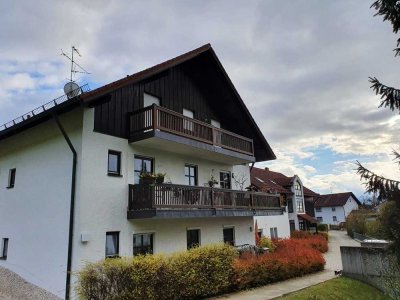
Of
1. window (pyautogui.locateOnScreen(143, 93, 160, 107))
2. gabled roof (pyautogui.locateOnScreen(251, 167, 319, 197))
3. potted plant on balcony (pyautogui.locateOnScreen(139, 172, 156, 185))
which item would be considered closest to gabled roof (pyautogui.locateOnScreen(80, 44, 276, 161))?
window (pyautogui.locateOnScreen(143, 93, 160, 107))

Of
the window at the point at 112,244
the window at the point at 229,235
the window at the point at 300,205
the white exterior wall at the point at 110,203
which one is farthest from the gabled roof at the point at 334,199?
the window at the point at 112,244

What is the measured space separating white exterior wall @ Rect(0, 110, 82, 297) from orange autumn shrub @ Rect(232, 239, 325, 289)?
648 centimetres

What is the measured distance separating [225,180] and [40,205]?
1051 cm

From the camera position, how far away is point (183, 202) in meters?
14.2

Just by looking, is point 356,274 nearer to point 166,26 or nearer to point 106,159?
point 106,159

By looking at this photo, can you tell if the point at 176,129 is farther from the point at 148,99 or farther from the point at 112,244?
the point at 112,244

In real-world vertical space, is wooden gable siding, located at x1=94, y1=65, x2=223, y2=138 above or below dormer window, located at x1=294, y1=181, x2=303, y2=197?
above

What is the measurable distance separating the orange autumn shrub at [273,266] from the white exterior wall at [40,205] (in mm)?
6477

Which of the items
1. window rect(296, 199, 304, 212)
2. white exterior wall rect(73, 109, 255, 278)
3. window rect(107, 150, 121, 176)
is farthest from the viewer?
window rect(296, 199, 304, 212)

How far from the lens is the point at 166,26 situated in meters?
12.7

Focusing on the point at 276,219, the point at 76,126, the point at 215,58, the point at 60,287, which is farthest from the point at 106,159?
the point at 276,219

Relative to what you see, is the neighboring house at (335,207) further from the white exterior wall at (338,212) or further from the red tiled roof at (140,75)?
the red tiled roof at (140,75)

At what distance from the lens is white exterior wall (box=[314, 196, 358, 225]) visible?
3002 inches

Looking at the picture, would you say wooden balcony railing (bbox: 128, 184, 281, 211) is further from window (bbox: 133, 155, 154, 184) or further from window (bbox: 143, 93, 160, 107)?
window (bbox: 143, 93, 160, 107)
